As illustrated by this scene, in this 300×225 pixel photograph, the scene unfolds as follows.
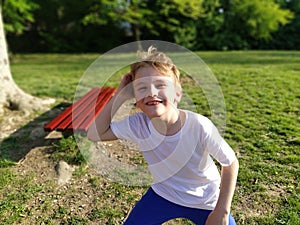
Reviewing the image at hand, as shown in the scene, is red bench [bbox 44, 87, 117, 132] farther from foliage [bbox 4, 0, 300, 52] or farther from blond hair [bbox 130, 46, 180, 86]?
foliage [bbox 4, 0, 300, 52]

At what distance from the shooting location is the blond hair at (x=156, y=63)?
1.89 metres

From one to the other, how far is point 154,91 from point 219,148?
48 cm

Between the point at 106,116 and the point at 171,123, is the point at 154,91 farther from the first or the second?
the point at 106,116

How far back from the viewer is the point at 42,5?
880 inches

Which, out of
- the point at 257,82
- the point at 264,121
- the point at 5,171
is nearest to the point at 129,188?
the point at 5,171

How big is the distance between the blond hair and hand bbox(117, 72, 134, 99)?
0.22ft

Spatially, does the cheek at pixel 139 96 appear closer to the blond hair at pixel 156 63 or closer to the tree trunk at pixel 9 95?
the blond hair at pixel 156 63

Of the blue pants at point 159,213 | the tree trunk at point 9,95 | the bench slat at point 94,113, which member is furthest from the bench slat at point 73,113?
the blue pants at point 159,213

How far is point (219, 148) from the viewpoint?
5.95 ft

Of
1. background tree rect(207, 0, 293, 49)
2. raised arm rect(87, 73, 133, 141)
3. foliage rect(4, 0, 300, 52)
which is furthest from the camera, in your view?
background tree rect(207, 0, 293, 49)

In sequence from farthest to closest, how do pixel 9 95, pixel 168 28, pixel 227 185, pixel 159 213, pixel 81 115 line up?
1. pixel 168 28
2. pixel 9 95
3. pixel 81 115
4. pixel 159 213
5. pixel 227 185

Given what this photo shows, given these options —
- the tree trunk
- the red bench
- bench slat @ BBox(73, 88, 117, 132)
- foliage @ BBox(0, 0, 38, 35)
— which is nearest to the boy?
bench slat @ BBox(73, 88, 117, 132)

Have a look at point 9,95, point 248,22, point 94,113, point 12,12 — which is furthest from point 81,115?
point 248,22

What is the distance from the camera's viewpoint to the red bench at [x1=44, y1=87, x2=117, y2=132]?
3820 millimetres
